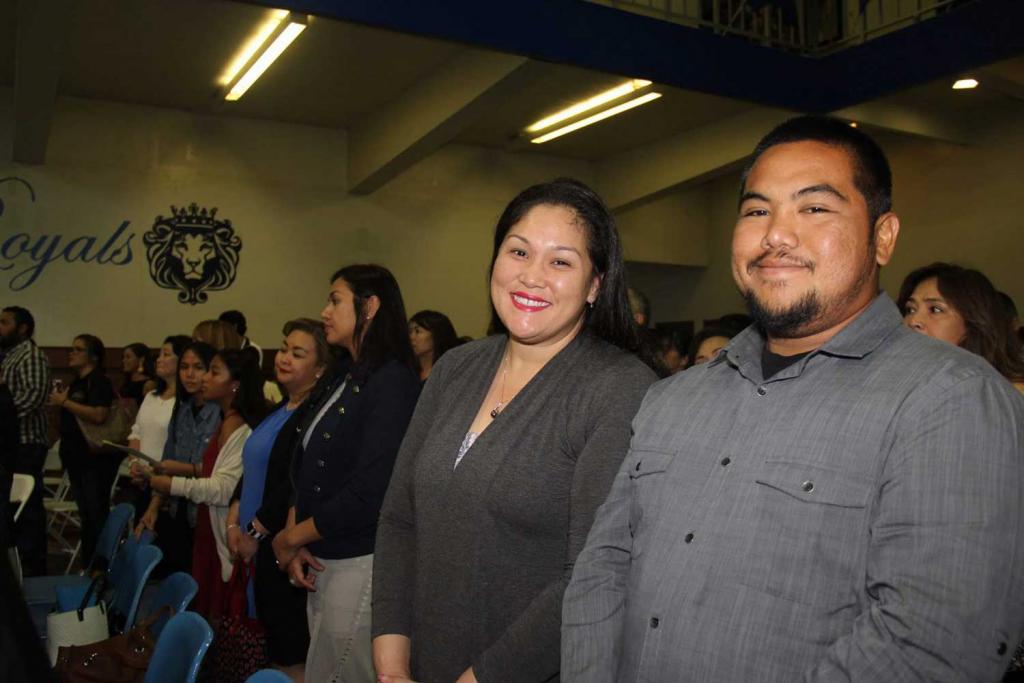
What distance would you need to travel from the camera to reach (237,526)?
3369 mm

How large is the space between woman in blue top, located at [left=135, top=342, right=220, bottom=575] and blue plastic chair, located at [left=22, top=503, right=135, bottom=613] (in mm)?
554

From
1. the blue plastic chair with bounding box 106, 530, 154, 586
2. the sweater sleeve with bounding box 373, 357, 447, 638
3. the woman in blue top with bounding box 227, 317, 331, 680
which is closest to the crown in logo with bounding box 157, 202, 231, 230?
the woman in blue top with bounding box 227, 317, 331, 680

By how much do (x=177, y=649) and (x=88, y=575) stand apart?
2.17 metres

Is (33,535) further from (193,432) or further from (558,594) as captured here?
(558,594)

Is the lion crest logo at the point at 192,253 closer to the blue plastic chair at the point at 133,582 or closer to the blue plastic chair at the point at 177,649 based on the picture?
the blue plastic chair at the point at 133,582

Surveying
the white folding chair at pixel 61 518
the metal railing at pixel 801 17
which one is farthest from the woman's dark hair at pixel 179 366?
the metal railing at pixel 801 17

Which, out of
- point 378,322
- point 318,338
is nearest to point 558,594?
point 378,322

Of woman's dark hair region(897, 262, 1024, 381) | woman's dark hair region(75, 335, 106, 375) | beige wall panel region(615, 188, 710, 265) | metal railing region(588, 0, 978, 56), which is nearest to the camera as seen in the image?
woman's dark hair region(897, 262, 1024, 381)

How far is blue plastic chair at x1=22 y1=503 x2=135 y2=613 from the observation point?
11.6ft

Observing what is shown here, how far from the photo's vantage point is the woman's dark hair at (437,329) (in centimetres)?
511

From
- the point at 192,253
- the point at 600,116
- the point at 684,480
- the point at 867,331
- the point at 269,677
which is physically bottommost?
the point at 269,677

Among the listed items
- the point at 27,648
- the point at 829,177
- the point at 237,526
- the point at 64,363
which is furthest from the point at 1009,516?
the point at 64,363

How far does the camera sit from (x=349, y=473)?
8.68ft

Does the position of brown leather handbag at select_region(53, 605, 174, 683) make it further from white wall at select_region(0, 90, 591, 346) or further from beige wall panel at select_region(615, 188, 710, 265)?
beige wall panel at select_region(615, 188, 710, 265)
